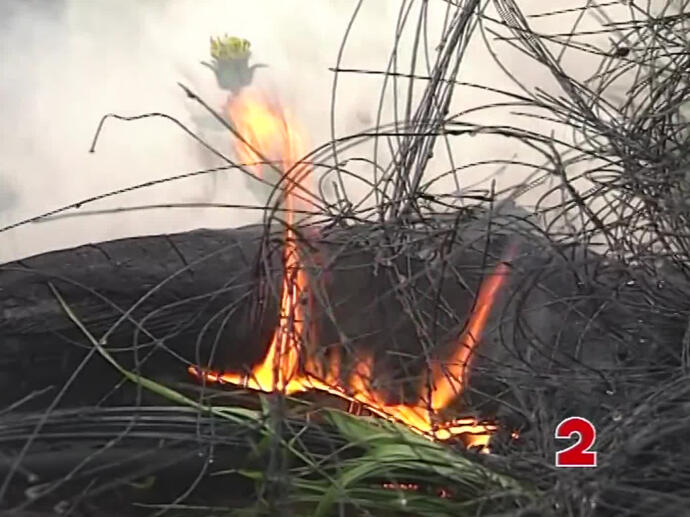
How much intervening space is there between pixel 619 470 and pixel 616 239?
320mm

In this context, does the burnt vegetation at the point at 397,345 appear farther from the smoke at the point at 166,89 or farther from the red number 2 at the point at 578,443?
the smoke at the point at 166,89

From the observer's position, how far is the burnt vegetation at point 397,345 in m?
0.85

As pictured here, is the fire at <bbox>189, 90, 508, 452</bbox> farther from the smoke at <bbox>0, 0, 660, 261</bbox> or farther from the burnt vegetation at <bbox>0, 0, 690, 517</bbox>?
the smoke at <bbox>0, 0, 660, 261</bbox>

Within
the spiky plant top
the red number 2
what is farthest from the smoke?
the red number 2

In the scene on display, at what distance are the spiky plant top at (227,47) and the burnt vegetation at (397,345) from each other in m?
0.33

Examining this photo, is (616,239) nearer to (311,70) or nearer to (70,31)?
(311,70)

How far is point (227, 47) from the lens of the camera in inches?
60.3

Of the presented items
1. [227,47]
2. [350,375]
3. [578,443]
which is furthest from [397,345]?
[227,47]

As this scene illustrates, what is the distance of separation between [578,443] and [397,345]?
35 cm

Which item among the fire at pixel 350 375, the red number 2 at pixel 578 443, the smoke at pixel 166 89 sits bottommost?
the red number 2 at pixel 578 443

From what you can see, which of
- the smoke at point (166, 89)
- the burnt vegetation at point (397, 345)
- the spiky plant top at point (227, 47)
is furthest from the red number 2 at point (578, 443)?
the spiky plant top at point (227, 47)

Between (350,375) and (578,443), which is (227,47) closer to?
(350,375)

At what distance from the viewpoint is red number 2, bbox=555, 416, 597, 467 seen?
0.83 m

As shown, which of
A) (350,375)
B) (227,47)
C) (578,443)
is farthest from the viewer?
(227,47)
